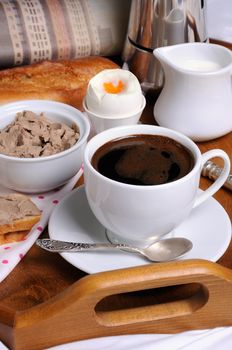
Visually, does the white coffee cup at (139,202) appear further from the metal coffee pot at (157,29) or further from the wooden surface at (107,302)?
the metal coffee pot at (157,29)

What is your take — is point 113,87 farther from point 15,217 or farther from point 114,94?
point 15,217

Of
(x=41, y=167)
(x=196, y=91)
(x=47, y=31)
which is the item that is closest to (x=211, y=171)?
(x=196, y=91)

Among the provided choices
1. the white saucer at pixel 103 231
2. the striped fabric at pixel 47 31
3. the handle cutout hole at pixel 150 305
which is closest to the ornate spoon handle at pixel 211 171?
the white saucer at pixel 103 231

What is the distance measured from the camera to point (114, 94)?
0.85 meters

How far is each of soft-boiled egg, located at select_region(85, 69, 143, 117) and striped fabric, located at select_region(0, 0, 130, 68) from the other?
238mm

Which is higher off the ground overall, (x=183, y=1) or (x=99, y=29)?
(x=183, y=1)

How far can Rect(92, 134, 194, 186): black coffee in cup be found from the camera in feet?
2.08

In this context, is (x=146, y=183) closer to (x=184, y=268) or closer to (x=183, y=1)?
(x=184, y=268)

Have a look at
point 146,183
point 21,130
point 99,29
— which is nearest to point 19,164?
point 21,130

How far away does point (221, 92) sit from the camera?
34.5 inches

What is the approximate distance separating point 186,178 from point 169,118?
11.4 inches

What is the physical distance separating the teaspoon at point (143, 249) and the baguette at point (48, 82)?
351mm

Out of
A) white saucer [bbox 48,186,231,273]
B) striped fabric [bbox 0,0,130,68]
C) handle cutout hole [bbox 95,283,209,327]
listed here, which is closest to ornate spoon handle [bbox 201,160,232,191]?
white saucer [bbox 48,186,231,273]

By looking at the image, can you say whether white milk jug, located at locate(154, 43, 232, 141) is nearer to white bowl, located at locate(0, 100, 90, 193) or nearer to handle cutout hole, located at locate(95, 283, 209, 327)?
white bowl, located at locate(0, 100, 90, 193)
